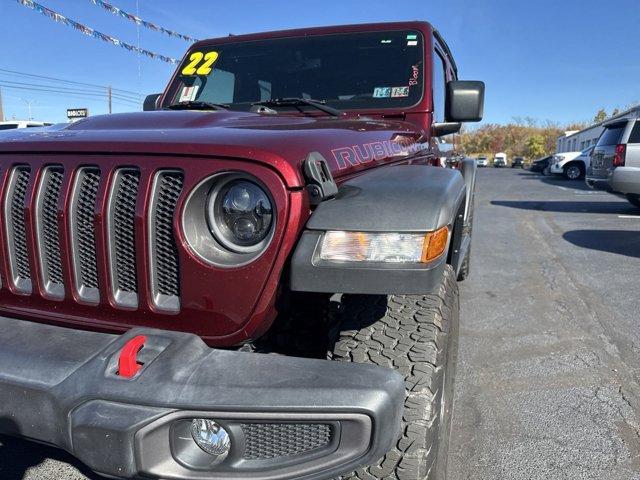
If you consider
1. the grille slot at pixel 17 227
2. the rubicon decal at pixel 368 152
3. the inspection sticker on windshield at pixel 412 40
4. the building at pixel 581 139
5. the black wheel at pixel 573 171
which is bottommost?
the black wheel at pixel 573 171

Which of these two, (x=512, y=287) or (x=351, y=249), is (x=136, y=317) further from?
(x=512, y=287)

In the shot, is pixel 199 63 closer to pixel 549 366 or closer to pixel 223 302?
pixel 223 302

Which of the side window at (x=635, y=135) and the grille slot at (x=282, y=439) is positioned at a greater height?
the side window at (x=635, y=135)

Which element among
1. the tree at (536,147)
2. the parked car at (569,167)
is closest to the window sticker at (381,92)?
the parked car at (569,167)

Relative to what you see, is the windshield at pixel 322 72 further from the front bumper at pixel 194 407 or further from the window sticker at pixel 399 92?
the front bumper at pixel 194 407

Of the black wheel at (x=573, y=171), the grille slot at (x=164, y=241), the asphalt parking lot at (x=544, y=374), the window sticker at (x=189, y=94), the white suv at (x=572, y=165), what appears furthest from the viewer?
the black wheel at (x=573, y=171)

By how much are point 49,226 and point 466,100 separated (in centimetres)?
246

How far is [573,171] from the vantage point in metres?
23.3

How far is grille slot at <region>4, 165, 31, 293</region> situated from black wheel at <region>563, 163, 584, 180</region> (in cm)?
2487

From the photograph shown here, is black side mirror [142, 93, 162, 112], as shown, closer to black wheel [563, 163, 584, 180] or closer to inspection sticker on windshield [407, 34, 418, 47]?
inspection sticker on windshield [407, 34, 418, 47]

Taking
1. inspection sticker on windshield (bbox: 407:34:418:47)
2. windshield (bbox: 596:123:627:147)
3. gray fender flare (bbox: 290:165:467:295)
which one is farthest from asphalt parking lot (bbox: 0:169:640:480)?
windshield (bbox: 596:123:627:147)

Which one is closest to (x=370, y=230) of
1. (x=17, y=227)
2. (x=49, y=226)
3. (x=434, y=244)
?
(x=434, y=244)

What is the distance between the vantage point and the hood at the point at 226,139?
4.91 feet

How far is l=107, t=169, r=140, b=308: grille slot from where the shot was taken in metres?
1.56
